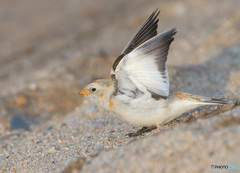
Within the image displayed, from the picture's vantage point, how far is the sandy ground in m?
3.03

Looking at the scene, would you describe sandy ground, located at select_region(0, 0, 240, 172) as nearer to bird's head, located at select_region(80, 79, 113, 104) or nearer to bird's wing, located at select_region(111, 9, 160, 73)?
bird's head, located at select_region(80, 79, 113, 104)

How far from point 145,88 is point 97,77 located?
12.7ft

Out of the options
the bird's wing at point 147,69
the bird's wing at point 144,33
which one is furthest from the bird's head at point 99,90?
the bird's wing at point 144,33

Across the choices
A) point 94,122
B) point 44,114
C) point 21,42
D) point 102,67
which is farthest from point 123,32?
point 94,122

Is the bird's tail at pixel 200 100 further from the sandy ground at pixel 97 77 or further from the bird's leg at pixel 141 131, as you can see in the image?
the bird's leg at pixel 141 131

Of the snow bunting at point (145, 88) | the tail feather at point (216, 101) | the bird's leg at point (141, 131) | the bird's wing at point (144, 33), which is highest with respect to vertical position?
the bird's wing at point (144, 33)

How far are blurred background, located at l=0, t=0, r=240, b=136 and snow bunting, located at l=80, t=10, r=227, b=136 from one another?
70.9 inches

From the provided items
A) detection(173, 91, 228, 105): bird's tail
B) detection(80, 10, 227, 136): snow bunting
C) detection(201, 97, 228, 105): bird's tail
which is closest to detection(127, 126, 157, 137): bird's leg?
detection(80, 10, 227, 136): snow bunting

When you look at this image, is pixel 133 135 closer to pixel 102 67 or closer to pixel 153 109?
pixel 153 109

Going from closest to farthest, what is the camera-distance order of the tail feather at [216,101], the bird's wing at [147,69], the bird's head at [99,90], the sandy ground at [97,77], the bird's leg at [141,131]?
the sandy ground at [97,77], the bird's wing at [147,69], the tail feather at [216,101], the bird's head at [99,90], the bird's leg at [141,131]

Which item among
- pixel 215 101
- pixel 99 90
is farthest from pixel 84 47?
pixel 215 101

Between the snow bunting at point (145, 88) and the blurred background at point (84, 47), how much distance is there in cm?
180

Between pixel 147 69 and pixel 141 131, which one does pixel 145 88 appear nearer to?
pixel 147 69

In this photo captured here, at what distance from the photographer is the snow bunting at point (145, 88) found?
3693mm
